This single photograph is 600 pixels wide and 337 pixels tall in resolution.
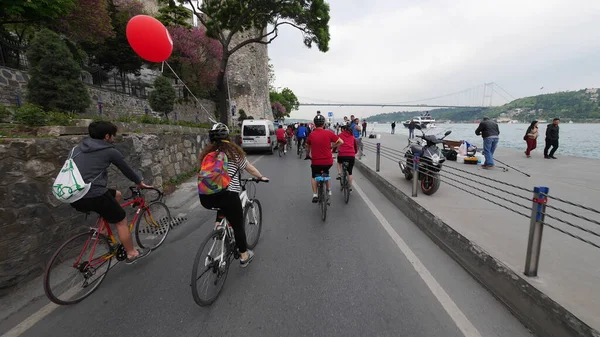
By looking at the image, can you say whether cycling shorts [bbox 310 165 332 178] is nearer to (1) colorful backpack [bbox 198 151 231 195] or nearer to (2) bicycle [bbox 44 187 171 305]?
(1) colorful backpack [bbox 198 151 231 195]

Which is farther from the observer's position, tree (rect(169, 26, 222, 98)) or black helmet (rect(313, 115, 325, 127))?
tree (rect(169, 26, 222, 98))

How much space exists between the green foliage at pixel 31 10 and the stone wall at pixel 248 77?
2738cm

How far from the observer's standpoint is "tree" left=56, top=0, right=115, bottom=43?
37.9 ft

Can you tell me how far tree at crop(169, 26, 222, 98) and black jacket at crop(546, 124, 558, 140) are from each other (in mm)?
24286

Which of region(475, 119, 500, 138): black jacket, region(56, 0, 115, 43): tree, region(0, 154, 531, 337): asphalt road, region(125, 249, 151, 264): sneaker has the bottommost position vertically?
region(0, 154, 531, 337): asphalt road

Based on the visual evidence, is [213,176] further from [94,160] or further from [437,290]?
[437,290]

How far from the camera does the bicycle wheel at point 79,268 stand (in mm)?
2742

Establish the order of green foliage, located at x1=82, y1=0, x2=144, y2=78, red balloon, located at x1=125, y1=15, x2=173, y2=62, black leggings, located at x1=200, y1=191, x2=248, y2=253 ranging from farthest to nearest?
green foliage, located at x1=82, y1=0, x2=144, y2=78, red balloon, located at x1=125, y1=15, x2=173, y2=62, black leggings, located at x1=200, y1=191, x2=248, y2=253

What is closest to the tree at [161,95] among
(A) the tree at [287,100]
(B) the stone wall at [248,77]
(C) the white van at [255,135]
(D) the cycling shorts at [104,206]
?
(C) the white van at [255,135]

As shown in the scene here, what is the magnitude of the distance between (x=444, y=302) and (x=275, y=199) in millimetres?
4269

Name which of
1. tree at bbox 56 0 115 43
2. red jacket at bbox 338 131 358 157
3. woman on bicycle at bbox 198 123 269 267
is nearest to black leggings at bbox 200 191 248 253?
woman on bicycle at bbox 198 123 269 267

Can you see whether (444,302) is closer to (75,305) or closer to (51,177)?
(75,305)

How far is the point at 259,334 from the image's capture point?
2240 mm

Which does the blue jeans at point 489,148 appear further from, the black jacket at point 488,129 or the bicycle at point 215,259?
the bicycle at point 215,259
